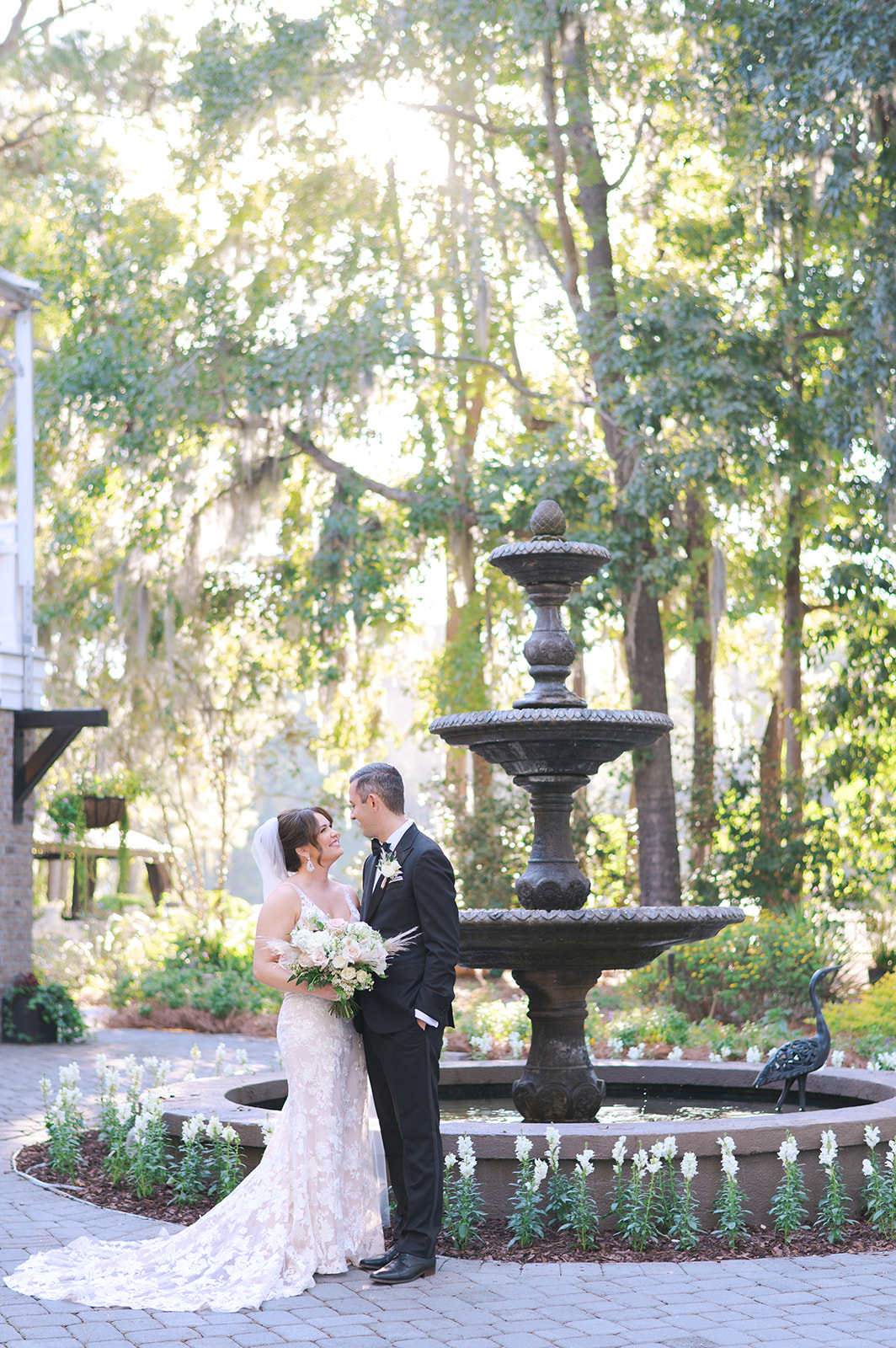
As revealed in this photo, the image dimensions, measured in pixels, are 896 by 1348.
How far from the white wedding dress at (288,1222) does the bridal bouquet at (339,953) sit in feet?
0.66

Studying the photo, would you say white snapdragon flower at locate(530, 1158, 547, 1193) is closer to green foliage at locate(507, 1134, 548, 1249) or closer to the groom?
green foliage at locate(507, 1134, 548, 1249)

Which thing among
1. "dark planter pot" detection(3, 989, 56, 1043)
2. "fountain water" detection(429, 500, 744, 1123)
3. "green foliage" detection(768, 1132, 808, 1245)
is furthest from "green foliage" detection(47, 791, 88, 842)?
"green foliage" detection(768, 1132, 808, 1245)

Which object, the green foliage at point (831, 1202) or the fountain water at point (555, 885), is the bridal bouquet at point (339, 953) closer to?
the fountain water at point (555, 885)

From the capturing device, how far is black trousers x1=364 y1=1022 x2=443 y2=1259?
535 centimetres

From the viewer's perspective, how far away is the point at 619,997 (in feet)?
49.4

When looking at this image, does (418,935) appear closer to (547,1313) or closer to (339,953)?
(339,953)

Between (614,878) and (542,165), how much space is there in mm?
8935

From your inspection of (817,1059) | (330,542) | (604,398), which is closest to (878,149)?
(604,398)

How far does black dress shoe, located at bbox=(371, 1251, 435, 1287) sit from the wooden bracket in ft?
31.8

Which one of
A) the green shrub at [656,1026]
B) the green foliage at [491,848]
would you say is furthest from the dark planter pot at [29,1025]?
the green foliage at [491,848]

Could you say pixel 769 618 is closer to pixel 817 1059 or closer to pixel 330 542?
pixel 330 542

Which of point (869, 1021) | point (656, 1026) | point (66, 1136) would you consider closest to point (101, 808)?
point (656, 1026)

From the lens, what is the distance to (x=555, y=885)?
7273 mm

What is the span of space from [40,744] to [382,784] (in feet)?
32.4
